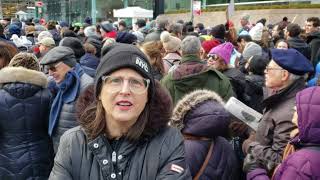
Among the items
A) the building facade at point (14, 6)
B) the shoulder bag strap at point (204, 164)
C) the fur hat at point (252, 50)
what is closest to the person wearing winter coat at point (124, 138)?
the shoulder bag strap at point (204, 164)

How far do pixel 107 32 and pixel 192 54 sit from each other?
599cm

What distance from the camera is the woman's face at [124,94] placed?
217 centimetres

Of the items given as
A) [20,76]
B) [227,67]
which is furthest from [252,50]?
[20,76]

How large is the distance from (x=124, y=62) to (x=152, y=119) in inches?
13.2

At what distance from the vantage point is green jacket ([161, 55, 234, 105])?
488 centimetres

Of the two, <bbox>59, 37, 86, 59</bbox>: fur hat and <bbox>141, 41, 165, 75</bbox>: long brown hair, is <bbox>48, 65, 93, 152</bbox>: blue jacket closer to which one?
<bbox>141, 41, 165, 75</bbox>: long brown hair

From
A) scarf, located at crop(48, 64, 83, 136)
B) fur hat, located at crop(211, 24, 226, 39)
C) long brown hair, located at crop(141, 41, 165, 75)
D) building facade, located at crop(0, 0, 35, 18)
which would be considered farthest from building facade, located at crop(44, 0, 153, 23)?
scarf, located at crop(48, 64, 83, 136)

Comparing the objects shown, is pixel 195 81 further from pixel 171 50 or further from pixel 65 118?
pixel 171 50

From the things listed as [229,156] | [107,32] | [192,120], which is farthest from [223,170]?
[107,32]

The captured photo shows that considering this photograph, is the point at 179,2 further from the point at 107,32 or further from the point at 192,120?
the point at 192,120

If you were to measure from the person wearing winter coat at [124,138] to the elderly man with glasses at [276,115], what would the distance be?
4.17ft

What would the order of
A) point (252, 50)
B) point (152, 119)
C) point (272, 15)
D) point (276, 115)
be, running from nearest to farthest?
point (152, 119) < point (276, 115) < point (252, 50) < point (272, 15)

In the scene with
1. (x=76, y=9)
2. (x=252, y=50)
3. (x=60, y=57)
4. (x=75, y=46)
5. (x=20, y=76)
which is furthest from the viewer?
(x=76, y=9)

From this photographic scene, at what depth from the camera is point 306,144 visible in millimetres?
2818
